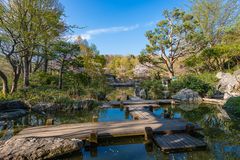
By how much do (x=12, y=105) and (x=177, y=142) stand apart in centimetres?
795

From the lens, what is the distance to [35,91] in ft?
36.4

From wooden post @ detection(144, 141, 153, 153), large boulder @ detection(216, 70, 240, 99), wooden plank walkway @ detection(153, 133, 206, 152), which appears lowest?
wooden post @ detection(144, 141, 153, 153)

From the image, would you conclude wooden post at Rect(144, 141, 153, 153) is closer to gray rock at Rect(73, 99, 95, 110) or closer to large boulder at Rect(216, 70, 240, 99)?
gray rock at Rect(73, 99, 95, 110)

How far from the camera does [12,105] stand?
29.4ft

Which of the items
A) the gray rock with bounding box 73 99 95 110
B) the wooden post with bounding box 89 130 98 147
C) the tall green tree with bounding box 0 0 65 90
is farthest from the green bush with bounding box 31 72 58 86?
the wooden post with bounding box 89 130 98 147

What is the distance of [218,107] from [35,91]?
10.6 m

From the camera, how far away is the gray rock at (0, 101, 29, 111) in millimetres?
8773

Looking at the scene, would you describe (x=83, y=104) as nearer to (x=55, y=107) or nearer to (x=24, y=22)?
(x=55, y=107)

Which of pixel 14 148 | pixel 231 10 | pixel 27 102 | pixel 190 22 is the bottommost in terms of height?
pixel 14 148

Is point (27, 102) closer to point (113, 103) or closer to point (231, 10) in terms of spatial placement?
point (113, 103)

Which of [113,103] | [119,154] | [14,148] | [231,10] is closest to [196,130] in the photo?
[119,154]

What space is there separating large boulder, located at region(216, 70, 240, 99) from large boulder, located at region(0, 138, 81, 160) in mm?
10683

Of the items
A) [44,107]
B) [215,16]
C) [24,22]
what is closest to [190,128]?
[44,107]

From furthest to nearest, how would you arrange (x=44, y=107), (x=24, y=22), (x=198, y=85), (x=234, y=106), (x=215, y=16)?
(x=215, y=16) → (x=198, y=85) → (x=24, y=22) → (x=44, y=107) → (x=234, y=106)
